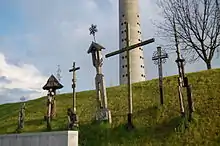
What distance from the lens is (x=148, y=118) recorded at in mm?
14266

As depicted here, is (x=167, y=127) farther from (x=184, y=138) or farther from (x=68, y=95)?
(x=68, y=95)

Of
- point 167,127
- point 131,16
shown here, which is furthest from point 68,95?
point 131,16

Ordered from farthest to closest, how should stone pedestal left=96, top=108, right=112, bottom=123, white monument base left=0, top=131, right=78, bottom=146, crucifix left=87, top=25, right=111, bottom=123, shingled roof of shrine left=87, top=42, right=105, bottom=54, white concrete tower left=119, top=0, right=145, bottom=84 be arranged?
1. white concrete tower left=119, top=0, right=145, bottom=84
2. shingled roof of shrine left=87, top=42, right=105, bottom=54
3. crucifix left=87, top=25, right=111, bottom=123
4. stone pedestal left=96, top=108, right=112, bottom=123
5. white monument base left=0, top=131, right=78, bottom=146

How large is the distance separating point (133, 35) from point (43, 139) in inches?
1256

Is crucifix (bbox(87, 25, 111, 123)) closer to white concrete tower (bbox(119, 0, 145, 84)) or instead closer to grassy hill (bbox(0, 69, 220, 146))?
grassy hill (bbox(0, 69, 220, 146))

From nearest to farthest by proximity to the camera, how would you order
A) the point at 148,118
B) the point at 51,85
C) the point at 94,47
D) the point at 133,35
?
1. the point at 148,118
2. the point at 94,47
3. the point at 51,85
4. the point at 133,35

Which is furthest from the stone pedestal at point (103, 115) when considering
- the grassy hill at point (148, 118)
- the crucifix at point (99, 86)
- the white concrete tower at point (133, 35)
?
the white concrete tower at point (133, 35)

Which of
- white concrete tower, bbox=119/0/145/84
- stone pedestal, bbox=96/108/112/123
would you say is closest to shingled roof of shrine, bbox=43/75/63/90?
Result: stone pedestal, bbox=96/108/112/123

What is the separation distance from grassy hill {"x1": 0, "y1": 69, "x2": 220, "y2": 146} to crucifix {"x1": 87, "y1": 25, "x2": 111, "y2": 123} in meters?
0.50

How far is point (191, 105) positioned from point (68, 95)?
42.2ft

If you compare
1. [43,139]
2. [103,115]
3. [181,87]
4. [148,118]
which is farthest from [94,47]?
[43,139]

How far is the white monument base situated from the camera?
882 centimetres

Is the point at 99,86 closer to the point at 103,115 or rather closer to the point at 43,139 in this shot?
the point at 103,115

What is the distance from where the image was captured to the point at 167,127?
13.0m
